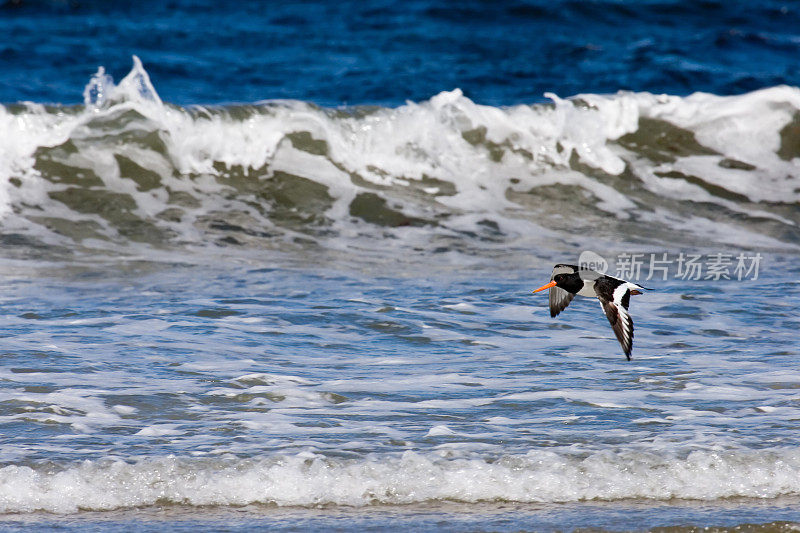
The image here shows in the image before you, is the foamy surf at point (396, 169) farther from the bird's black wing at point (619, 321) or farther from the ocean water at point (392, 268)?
the bird's black wing at point (619, 321)

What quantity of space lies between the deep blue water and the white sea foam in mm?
7408

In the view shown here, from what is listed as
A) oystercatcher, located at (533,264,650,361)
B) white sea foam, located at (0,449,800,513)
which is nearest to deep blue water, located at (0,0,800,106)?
oystercatcher, located at (533,264,650,361)

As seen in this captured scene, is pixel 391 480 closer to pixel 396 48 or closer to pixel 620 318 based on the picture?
pixel 620 318

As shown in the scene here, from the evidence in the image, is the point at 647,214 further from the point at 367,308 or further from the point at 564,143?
the point at 367,308

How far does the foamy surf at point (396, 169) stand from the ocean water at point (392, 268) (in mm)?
30

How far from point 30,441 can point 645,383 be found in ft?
7.45

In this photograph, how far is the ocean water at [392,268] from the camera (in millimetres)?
3062

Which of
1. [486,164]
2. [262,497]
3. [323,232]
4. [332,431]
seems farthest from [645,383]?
[486,164]

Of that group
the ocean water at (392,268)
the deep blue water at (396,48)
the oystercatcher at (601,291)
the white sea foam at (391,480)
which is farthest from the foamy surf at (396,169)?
the white sea foam at (391,480)

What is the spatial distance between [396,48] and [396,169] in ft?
13.6

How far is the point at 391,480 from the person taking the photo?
3049 millimetres

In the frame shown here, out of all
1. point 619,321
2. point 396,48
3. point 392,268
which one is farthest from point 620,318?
point 396,48

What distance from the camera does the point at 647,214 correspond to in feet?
25.0

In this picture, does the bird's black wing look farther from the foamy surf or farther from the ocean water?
the foamy surf
